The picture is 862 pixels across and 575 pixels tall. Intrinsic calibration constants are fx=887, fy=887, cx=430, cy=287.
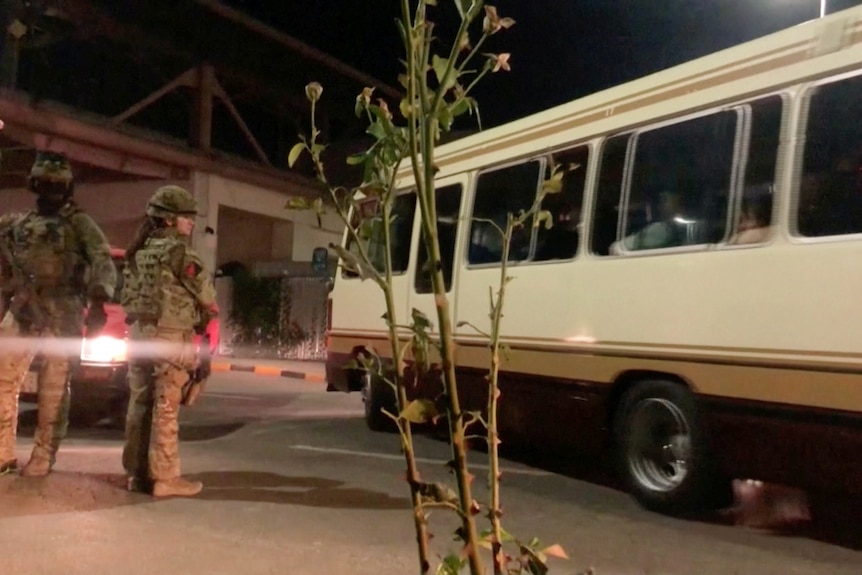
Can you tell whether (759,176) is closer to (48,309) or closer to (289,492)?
(289,492)

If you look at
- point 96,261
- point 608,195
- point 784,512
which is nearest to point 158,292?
point 96,261

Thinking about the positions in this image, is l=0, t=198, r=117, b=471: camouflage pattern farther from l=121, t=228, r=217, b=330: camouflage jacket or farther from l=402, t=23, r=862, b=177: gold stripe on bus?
l=402, t=23, r=862, b=177: gold stripe on bus

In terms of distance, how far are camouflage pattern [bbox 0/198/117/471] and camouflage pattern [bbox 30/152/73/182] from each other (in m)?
0.22

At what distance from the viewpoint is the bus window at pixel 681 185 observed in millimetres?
5379

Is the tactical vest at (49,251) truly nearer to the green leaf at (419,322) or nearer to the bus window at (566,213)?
the bus window at (566,213)

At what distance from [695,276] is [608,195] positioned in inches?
42.5

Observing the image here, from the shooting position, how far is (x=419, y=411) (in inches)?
86.4

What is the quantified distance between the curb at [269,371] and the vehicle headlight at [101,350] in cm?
677

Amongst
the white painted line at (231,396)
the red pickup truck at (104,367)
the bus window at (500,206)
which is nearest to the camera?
the bus window at (500,206)

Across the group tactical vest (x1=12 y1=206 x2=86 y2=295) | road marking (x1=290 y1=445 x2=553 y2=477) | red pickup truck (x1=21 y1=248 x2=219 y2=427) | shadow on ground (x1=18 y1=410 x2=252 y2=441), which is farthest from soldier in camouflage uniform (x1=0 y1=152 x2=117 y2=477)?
road marking (x1=290 y1=445 x2=553 y2=477)

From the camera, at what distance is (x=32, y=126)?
591 inches

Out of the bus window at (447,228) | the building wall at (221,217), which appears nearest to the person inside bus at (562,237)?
the bus window at (447,228)

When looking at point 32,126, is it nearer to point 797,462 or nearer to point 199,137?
point 199,137

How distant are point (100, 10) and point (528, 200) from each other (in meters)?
12.7
